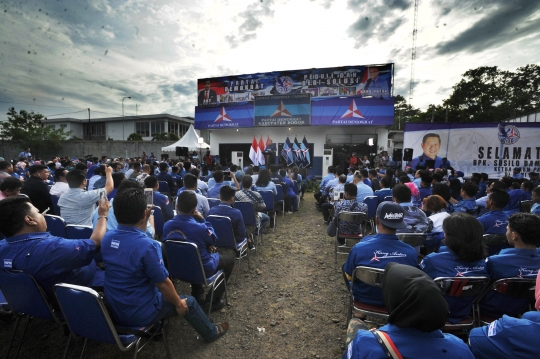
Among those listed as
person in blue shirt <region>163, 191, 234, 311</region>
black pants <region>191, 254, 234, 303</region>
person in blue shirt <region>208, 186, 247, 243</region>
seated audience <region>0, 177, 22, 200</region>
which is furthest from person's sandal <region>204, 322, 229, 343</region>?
seated audience <region>0, 177, 22, 200</region>

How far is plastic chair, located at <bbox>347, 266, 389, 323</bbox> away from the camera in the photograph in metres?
2.10

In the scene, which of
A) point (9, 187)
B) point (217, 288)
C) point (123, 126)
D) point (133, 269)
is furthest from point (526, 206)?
point (123, 126)

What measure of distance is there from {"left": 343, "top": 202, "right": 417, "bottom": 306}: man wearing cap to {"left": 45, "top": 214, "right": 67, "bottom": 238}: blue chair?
11.8 feet

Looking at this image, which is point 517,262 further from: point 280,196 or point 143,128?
point 143,128

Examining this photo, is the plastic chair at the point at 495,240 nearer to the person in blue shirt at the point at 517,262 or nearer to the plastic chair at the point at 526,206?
the person in blue shirt at the point at 517,262

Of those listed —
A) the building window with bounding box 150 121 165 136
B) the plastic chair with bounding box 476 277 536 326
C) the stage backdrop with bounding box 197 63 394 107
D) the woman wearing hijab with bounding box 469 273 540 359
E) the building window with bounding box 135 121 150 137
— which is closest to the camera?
the woman wearing hijab with bounding box 469 273 540 359

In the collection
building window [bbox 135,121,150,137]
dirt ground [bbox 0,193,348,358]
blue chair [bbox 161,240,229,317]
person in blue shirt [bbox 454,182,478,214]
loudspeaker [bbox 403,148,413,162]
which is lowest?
dirt ground [bbox 0,193,348,358]

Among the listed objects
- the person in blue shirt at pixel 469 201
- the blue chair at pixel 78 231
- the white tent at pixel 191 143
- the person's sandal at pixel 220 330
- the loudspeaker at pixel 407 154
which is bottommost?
the person's sandal at pixel 220 330

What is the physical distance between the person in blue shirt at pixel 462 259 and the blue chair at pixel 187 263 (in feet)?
7.20

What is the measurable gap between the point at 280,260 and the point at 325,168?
10586mm

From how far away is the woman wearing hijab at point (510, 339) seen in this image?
1186mm

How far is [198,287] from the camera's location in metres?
3.12

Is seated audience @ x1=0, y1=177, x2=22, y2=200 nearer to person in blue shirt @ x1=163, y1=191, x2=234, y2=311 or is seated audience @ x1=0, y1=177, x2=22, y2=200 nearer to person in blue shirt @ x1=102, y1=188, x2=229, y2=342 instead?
person in blue shirt @ x1=163, y1=191, x2=234, y2=311

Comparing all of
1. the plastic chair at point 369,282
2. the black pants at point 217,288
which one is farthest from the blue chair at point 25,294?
the plastic chair at point 369,282
